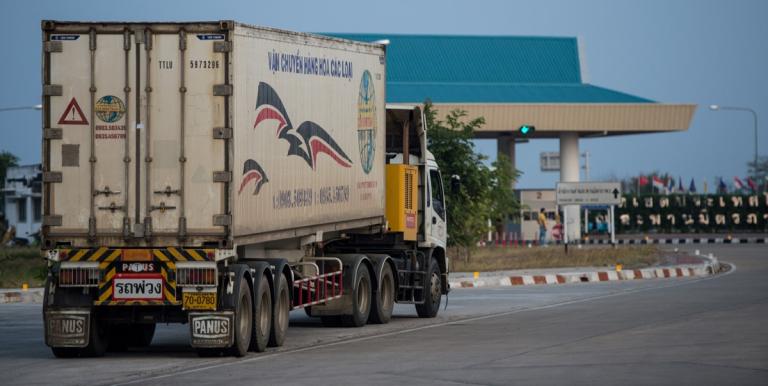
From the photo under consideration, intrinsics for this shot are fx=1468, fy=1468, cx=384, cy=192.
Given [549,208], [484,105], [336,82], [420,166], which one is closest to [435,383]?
[336,82]

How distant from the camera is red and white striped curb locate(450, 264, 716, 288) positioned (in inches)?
1499

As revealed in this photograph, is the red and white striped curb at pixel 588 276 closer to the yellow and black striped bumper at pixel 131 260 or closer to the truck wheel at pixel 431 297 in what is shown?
the truck wheel at pixel 431 297

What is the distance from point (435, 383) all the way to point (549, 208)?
70158 millimetres

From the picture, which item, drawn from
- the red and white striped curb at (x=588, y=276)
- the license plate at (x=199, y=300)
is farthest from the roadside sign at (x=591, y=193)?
the license plate at (x=199, y=300)

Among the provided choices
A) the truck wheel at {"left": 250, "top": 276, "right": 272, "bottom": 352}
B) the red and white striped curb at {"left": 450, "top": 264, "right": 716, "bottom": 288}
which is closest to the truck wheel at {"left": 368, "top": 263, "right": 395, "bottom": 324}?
the truck wheel at {"left": 250, "top": 276, "right": 272, "bottom": 352}

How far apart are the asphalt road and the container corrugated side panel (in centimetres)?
187

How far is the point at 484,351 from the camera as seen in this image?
17.8 meters

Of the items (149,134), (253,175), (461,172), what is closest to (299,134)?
(253,175)

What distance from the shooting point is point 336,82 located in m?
21.9

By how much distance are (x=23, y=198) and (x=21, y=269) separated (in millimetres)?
43220

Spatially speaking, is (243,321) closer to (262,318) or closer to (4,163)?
(262,318)

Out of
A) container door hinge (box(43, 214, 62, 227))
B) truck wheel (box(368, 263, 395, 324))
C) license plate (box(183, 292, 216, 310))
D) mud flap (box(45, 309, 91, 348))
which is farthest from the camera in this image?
truck wheel (box(368, 263, 395, 324))

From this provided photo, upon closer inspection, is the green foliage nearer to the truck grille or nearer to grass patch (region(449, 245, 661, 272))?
grass patch (region(449, 245, 661, 272))

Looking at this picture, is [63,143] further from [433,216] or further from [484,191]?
[484,191]
